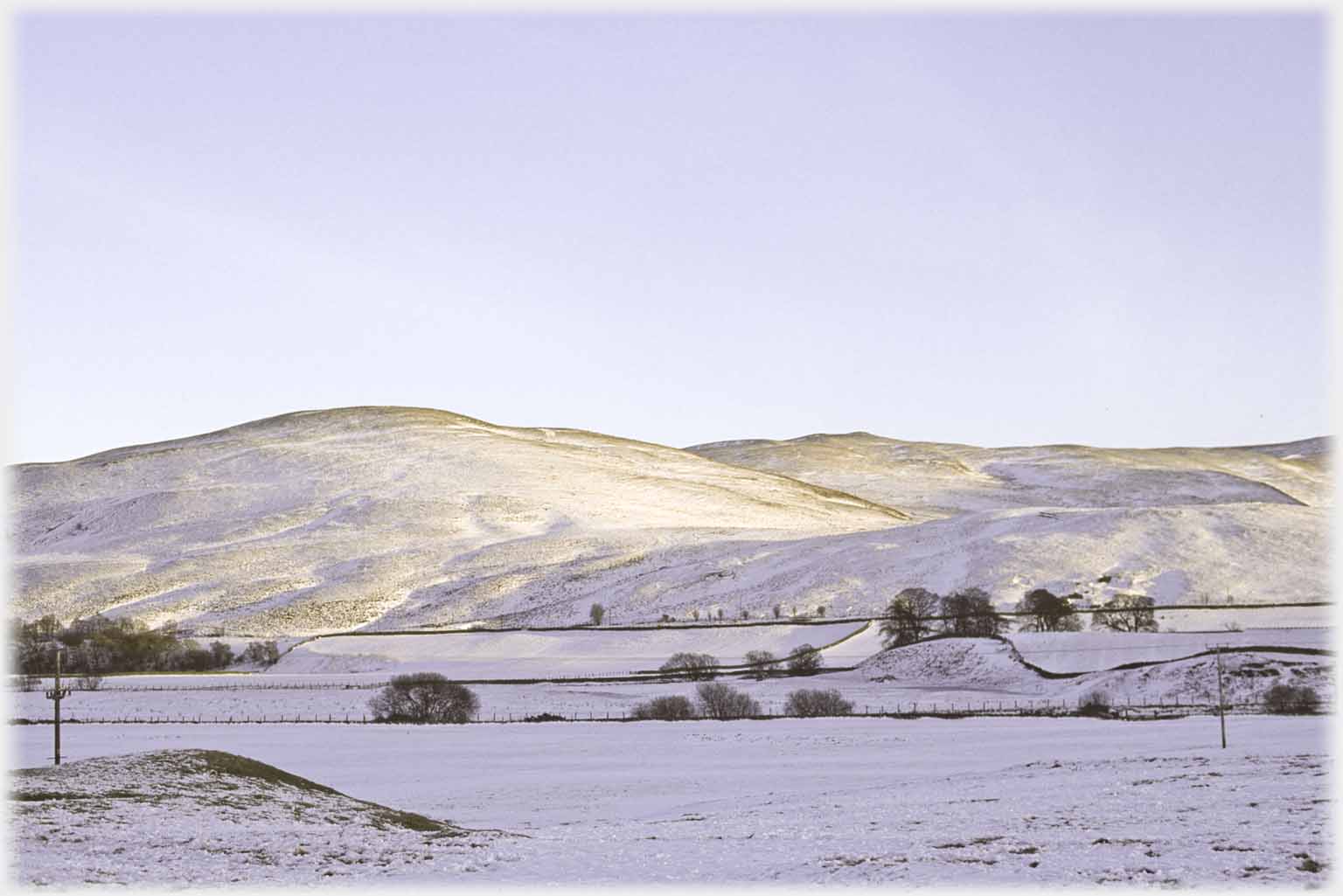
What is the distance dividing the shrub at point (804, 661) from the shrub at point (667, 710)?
14189 mm

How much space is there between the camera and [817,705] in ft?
172

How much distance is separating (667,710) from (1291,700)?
19.1 metres

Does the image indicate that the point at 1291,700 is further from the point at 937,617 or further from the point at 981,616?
the point at 981,616

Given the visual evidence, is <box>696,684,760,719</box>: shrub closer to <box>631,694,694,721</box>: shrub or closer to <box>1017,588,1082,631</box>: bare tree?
<box>631,694,694,721</box>: shrub

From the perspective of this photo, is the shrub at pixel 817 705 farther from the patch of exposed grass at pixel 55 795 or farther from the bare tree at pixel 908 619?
the patch of exposed grass at pixel 55 795

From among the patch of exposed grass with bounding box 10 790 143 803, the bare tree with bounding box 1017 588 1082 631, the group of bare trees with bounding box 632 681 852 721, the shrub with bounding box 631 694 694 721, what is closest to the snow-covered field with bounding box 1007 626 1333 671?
the bare tree with bounding box 1017 588 1082 631

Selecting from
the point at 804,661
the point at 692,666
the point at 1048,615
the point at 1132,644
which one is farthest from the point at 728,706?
the point at 1048,615

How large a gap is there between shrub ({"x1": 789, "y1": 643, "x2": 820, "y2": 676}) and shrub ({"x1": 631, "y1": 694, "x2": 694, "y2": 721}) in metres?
14.2

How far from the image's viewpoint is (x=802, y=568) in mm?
114438

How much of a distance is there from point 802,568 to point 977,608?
28478mm

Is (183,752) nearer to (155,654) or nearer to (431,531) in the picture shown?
(155,654)

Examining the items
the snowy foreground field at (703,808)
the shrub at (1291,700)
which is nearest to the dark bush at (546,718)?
the snowy foreground field at (703,808)

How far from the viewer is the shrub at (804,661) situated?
67.8m

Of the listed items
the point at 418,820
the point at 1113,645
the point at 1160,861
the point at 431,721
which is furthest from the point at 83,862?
the point at 1113,645
